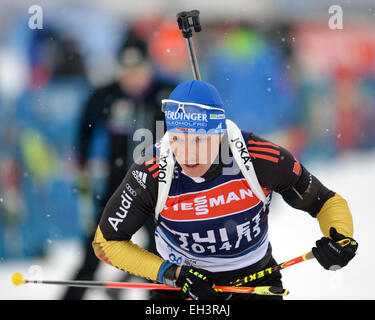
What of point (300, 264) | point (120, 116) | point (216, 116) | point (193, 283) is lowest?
point (300, 264)

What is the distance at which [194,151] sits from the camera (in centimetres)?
244

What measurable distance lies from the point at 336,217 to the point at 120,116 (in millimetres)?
2322

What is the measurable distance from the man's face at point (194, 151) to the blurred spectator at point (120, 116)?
184 cm

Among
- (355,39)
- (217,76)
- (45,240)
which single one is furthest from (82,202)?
(355,39)

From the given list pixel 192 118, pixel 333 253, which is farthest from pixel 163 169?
pixel 333 253

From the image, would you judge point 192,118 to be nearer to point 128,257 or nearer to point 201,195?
point 201,195

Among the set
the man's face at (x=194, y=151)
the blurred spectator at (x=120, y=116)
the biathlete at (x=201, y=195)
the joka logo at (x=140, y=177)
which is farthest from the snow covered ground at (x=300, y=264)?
the man's face at (x=194, y=151)

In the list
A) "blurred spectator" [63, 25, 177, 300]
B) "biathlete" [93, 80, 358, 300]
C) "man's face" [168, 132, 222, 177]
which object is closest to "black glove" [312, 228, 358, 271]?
"biathlete" [93, 80, 358, 300]

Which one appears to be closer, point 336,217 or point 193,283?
point 193,283

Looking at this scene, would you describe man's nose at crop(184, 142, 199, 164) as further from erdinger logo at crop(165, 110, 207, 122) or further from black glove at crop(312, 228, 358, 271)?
black glove at crop(312, 228, 358, 271)

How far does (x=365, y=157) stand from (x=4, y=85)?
3.69m

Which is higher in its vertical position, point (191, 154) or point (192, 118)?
point (192, 118)

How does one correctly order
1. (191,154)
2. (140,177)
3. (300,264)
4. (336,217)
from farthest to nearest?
(300,264) → (336,217) → (140,177) → (191,154)

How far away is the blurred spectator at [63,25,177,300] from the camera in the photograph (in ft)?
14.3
